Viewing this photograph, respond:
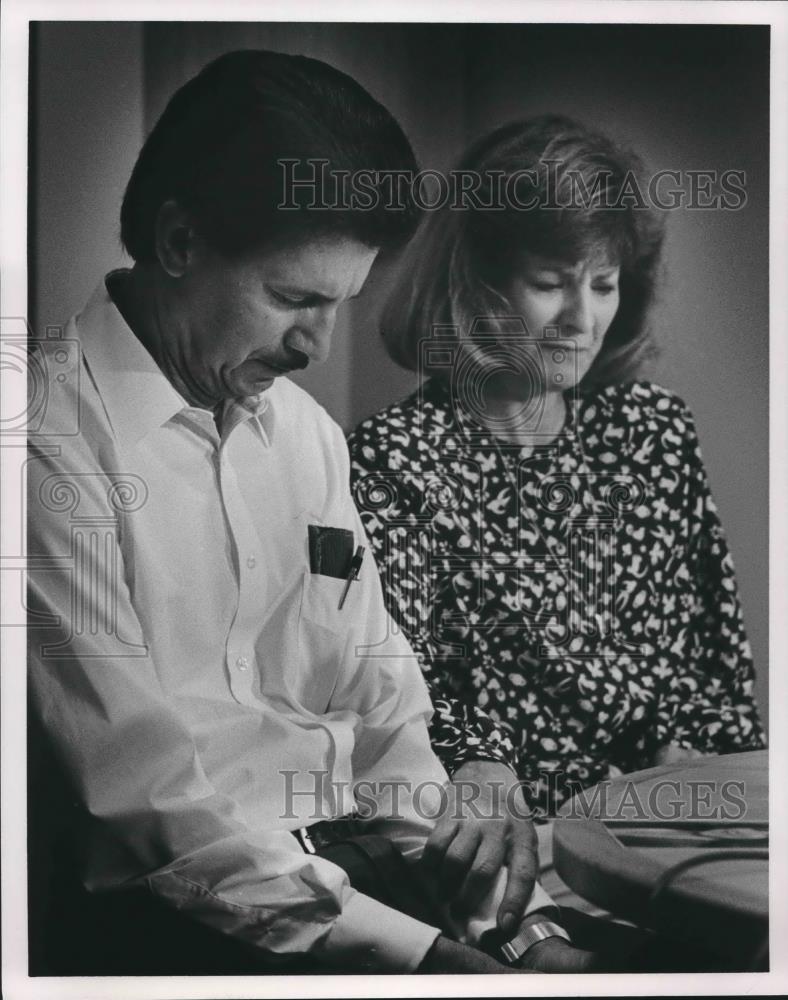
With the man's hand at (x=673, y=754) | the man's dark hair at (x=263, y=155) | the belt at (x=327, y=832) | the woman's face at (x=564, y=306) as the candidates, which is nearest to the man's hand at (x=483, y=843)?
the belt at (x=327, y=832)

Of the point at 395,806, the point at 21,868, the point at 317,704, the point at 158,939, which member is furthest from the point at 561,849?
the point at 21,868

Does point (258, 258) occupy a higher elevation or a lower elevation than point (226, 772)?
higher

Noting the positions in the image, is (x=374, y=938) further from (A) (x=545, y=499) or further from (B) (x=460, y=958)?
(A) (x=545, y=499)

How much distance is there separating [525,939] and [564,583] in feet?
2.36

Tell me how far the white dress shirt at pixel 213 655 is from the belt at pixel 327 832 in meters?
0.02

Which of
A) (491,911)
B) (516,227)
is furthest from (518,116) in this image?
(491,911)

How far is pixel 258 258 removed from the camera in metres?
2.14

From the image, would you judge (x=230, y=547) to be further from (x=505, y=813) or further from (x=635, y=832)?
(x=635, y=832)

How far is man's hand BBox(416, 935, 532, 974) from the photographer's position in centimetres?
216

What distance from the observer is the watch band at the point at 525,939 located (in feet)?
7.07

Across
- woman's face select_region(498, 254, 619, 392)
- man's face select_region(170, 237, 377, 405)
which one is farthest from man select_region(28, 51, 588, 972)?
woman's face select_region(498, 254, 619, 392)

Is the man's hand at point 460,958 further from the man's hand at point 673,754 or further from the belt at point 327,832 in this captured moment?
the man's hand at point 673,754

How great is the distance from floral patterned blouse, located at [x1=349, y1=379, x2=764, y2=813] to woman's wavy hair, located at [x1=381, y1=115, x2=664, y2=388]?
16 centimetres

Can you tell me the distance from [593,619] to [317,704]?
23.1 inches
